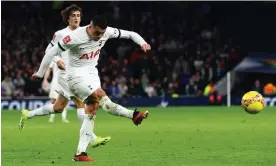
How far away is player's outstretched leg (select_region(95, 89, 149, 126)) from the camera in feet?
37.7

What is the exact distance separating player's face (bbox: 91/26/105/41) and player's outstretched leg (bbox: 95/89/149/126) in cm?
80

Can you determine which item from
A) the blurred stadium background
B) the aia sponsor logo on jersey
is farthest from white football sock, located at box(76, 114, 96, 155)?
the blurred stadium background

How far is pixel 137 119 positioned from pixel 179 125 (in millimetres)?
9735

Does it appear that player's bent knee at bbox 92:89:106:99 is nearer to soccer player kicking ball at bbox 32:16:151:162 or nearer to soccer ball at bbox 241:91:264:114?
soccer player kicking ball at bbox 32:16:151:162

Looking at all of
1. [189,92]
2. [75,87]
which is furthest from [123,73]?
[75,87]

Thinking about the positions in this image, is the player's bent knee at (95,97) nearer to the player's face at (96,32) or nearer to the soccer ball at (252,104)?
the player's face at (96,32)

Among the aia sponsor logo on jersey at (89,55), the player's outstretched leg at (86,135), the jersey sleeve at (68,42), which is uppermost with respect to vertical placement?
the jersey sleeve at (68,42)

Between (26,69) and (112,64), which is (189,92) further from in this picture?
(26,69)

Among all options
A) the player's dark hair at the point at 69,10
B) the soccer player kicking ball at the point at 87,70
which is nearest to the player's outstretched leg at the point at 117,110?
the soccer player kicking ball at the point at 87,70

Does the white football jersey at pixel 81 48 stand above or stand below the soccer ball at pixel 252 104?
above

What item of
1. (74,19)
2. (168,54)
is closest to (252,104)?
(74,19)

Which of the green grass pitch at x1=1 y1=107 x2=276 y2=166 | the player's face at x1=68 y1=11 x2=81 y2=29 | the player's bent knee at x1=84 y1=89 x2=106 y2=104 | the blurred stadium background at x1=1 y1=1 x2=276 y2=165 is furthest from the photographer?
the blurred stadium background at x1=1 y1=1 x2=276 y2=165

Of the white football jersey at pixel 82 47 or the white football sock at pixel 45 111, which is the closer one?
the white football jersey at pixel 82 47

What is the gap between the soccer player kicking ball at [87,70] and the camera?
1161cm
